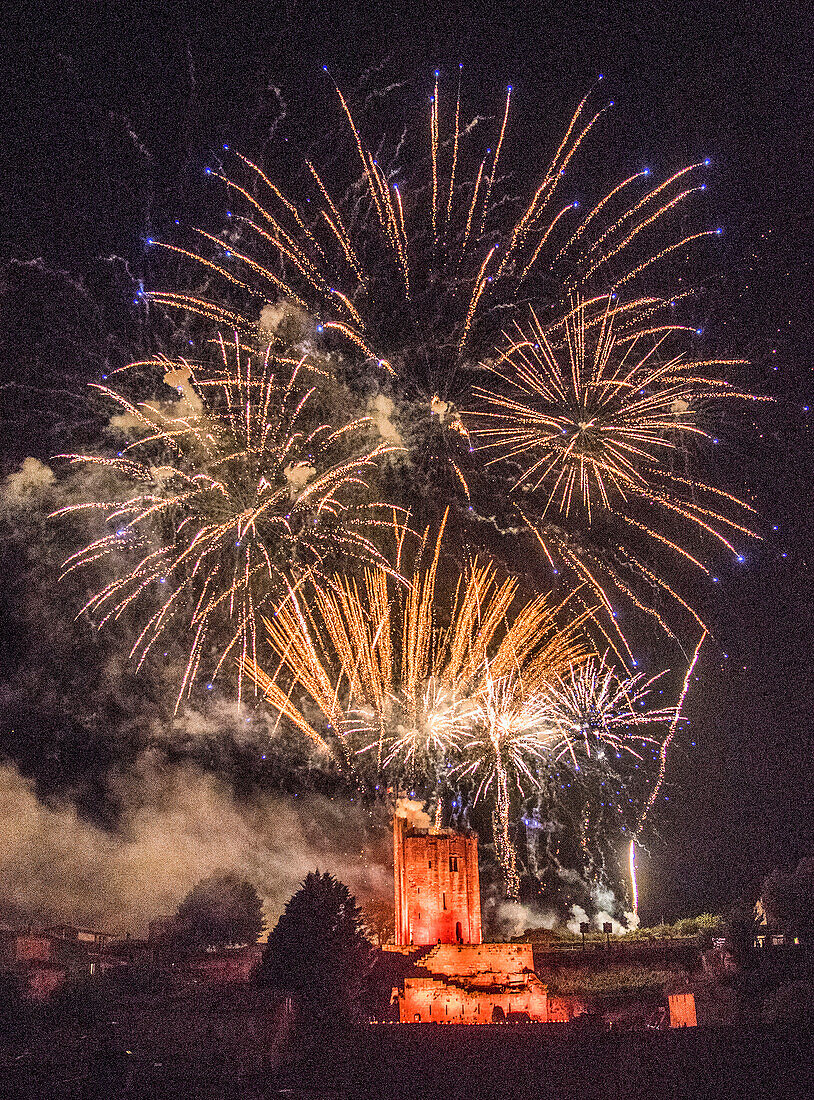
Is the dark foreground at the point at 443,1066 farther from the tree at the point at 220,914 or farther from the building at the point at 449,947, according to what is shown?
the tree at the point at 220,914

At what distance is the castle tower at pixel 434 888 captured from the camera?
38.4m

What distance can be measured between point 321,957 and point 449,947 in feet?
27.0

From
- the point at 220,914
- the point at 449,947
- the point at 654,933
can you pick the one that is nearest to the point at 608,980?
the point at 654,933

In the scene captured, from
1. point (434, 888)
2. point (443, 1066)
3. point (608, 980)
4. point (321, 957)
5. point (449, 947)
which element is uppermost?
point (434, 888)

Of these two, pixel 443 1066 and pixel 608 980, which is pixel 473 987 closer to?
pixel 608 980

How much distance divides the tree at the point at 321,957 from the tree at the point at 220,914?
28.4ft

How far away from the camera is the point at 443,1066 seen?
25.6m

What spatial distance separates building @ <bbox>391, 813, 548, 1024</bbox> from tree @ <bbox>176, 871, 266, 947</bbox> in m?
6.13

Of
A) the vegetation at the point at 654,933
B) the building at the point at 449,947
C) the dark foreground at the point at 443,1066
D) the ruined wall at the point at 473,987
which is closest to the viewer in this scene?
the dark foreground at the point at 443,1066

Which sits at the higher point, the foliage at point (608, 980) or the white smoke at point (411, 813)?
the white smoke at point (411, 813)

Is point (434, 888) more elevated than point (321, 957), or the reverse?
point (434, 888)

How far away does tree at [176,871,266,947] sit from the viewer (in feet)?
124

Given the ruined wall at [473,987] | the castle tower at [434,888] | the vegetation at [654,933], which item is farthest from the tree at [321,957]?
the vegetation at [654,933]

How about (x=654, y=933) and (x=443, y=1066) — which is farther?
(x=654, y=933)
